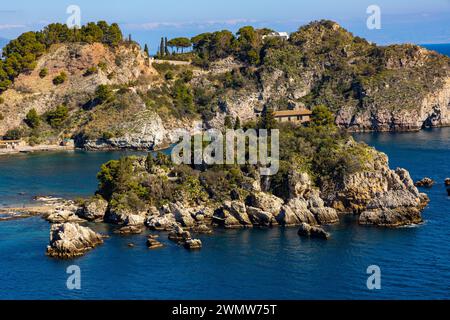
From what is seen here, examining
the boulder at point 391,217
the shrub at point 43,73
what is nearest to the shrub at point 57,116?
the shrub at point 43,73

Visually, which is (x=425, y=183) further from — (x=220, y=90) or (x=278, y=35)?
(x=278, y=35)

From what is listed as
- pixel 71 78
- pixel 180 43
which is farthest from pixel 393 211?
pixel 180 43

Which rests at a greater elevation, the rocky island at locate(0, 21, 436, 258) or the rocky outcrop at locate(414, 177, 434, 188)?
the rocky island at locate(0, 21, 436, 258)

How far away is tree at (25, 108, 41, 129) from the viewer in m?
147

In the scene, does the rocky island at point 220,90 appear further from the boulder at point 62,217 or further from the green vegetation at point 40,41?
the boulder at point 62,217

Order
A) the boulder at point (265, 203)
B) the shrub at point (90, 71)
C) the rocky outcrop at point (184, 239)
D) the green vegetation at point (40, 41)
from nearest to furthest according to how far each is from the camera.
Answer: the rocky outcrop at point (184, 239) < the boulder at point (265, 203) < the green vegetation at point (40, 41) < the shrub at point (90, 71)

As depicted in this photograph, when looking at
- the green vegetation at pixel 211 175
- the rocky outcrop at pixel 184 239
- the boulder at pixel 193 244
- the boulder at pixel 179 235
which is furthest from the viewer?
the green vegetation at pixel 211 175

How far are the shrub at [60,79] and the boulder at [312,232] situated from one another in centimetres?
8783

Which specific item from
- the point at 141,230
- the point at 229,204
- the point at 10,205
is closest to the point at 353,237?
the point at 229,204

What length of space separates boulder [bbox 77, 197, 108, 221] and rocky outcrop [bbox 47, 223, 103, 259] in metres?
8.94

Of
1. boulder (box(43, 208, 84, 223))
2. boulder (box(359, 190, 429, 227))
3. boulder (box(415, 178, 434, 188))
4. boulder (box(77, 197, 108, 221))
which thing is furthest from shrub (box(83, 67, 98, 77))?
boulder (box(359, 190, 429, 227))

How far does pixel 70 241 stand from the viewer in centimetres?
7231

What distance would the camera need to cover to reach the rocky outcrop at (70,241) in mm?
71688

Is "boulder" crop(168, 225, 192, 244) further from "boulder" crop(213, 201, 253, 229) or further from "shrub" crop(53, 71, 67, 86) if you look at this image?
"shrub" crop(53, 71, 67, 86)
